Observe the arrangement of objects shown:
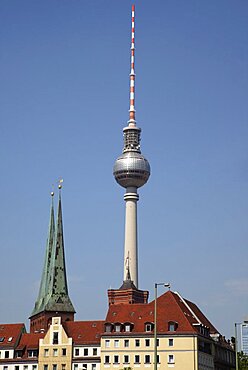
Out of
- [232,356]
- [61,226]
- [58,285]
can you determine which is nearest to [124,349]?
[232,356]

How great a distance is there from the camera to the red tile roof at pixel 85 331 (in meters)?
136

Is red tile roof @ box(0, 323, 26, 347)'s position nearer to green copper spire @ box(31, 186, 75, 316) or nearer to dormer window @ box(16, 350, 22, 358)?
dormer window @ box(16, 350, 22, 358)

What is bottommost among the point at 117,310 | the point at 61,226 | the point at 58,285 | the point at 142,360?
the point at 142,360

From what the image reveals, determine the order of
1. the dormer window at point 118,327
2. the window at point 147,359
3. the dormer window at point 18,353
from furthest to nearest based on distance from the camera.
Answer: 1. the dormer window at point 18,353
2. the dormer window at point 118,327
3. the window at point 147,359

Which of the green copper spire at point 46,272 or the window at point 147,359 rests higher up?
the green copper spire at point 46,272

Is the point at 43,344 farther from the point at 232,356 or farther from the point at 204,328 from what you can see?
the point at 232,356

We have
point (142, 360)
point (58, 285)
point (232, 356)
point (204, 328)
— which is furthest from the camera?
point (58, 285)

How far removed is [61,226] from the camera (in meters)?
189

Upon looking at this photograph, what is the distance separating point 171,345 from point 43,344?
78.6 feet

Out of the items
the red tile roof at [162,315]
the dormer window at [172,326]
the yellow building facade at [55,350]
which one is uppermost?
the red tile roof at [162,315]

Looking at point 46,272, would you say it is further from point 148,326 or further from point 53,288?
point 148,326

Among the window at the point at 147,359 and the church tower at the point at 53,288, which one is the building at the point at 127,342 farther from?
the church tower at the point at 53,288

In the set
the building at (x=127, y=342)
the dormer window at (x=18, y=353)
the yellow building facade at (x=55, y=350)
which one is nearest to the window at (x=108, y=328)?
the building at (x=127, y=342)

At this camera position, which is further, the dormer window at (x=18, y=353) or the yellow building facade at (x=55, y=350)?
the dormer window at (x=18, y=353)
